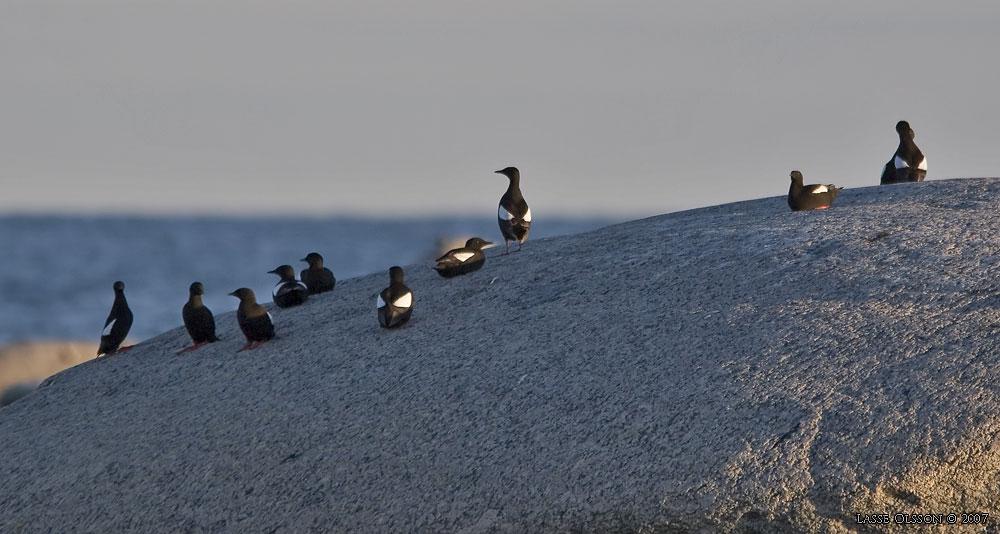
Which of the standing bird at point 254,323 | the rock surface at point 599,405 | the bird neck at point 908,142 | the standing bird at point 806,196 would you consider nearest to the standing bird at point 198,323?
the rock surface at point 599,405

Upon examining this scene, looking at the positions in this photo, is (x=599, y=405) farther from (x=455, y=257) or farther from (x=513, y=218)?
(x=513, y=218)

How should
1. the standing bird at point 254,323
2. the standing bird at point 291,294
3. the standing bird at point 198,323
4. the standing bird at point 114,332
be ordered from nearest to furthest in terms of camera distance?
1. the standing bird at point 254,323
2. the standing bird at point 198,323
3. the standing bird at point 114,332
4. the standing bird at point 291,294

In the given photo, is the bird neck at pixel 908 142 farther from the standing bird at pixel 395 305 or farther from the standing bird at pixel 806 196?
the standing bird at pixel 395 305

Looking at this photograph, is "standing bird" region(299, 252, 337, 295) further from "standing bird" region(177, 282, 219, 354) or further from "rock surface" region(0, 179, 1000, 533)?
"standing bird" region(177, 282, 219, 354)

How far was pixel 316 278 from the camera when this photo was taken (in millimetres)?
11859

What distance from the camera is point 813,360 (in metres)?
7.66

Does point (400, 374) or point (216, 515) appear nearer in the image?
point (216, 515)

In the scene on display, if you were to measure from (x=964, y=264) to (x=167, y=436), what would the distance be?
586cm

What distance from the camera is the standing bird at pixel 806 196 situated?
1105 centimetres

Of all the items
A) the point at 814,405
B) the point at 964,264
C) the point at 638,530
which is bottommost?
the point at 638,530

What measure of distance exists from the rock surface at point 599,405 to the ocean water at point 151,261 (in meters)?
3.11

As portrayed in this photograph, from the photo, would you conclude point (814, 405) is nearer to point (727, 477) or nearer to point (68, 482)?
point (727, 477)

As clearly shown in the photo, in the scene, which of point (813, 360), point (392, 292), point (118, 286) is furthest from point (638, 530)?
point (118, 286)

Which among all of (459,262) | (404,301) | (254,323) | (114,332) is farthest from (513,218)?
(114,332)
